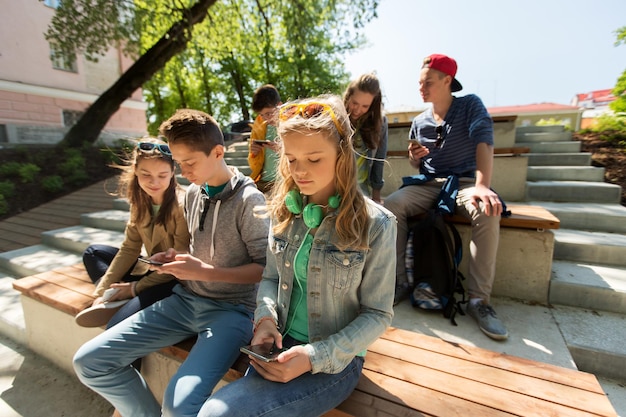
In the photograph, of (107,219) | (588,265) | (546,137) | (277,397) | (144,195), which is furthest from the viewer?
(546,137)

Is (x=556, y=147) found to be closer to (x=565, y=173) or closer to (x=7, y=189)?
(x=565, y=173)

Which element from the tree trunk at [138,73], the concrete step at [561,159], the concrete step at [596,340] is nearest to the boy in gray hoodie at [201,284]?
the concrete step at [596,340]

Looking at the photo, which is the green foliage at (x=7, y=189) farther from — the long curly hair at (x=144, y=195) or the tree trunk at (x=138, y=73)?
the long curly hair at (x=144, y=195)

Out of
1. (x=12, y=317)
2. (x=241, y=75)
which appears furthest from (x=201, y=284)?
(x=241, y=75)

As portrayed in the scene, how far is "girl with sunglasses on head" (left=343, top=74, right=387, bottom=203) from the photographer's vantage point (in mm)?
2619

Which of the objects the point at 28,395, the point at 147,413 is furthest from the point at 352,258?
the point at 28,395

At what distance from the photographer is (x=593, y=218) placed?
3066 millimetres

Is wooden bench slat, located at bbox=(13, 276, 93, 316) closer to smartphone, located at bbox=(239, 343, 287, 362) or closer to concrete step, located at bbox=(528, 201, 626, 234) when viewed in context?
smartphone, located at bbox=(239, 343, 287, 362)

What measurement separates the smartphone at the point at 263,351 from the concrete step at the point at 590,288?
2215 mm

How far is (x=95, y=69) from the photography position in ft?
41.3

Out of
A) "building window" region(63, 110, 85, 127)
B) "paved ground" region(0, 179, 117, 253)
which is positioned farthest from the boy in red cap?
"building window" region(63, 110, 85, 127)

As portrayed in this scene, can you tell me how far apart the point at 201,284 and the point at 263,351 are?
2.21 feet

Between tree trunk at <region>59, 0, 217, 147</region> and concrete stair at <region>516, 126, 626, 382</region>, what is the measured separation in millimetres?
7582

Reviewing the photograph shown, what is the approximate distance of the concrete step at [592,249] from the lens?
2.58 m
